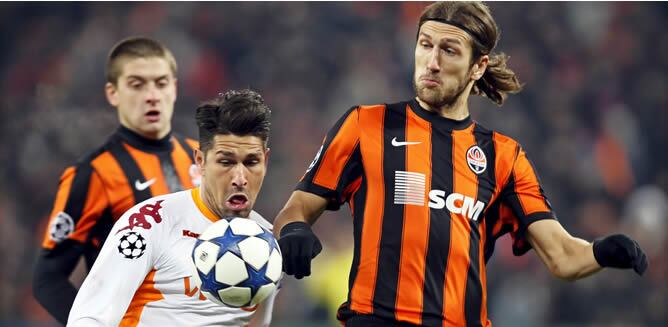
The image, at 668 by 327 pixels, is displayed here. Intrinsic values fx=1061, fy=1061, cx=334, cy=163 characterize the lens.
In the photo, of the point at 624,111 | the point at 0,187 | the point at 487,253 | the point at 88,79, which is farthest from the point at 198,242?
the point at 624,111

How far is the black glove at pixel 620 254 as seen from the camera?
4004 mm

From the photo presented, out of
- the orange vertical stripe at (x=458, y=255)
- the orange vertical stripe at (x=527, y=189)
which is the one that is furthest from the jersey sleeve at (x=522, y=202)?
the orange vertical stripe at (x=458, y=255)

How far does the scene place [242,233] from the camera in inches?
151

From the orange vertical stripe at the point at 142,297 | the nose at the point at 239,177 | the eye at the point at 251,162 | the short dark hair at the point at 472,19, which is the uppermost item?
the short dark hair at the point at 472,19

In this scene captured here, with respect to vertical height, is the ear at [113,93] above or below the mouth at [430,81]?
below

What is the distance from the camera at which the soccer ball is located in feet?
12.4

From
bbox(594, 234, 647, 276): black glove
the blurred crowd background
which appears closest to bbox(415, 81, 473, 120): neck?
bbox(594, 234, 647, 276): black glove

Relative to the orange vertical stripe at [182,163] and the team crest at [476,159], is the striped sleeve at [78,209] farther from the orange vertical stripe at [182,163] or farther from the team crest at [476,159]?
the team crest at [476,159]

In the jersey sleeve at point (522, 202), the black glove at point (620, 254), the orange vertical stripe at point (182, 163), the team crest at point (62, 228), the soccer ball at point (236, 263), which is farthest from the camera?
the orange vertical stripe at point (182, 163)

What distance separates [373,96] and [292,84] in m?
0.96

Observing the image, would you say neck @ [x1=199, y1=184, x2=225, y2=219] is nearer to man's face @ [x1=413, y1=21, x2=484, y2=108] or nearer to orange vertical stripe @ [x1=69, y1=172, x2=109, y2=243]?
man's face @ [x1=413, y1=21, x2=484, y2=108]

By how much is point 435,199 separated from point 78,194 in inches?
85.6

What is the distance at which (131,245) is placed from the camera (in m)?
3.96

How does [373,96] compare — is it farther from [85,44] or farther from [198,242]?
[198,242]
